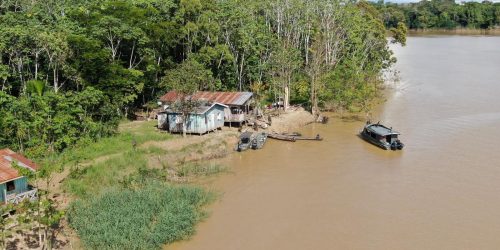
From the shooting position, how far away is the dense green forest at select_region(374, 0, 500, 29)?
125 metres

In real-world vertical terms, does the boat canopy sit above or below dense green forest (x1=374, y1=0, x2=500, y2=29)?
below

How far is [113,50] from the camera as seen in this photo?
3459cm

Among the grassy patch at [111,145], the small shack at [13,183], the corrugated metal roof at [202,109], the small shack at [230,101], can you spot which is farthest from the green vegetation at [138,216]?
the small shack at [230,101]

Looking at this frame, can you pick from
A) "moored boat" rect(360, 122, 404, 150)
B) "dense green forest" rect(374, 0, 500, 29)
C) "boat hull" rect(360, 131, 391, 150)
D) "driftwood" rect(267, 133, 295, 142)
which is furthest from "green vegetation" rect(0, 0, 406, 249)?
"dense green forest" rect(374, 0, 500, 29)

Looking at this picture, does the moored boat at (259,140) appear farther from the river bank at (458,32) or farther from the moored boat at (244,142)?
the river bank at (458,32)

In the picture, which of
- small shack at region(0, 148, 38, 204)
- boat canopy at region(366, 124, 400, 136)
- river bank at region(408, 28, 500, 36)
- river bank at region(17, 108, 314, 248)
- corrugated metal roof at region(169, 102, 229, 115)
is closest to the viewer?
small shack at region(0, 148, 38, 204)

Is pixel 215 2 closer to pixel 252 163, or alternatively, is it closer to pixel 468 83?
pixel 252 163

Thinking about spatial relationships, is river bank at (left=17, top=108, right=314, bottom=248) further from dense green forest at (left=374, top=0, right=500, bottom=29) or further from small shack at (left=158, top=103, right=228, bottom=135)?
dense green forest at (left=374, top=0, right=500, bottom=29)

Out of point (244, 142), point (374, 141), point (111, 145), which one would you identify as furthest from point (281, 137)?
point (111, 145)

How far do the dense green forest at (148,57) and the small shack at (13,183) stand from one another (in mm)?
5258

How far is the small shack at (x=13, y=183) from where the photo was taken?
778 inches

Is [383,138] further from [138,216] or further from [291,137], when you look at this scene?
[138,216]

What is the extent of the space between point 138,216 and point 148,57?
1994 cm

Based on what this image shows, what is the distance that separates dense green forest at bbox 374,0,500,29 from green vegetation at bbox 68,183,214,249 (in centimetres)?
11253
